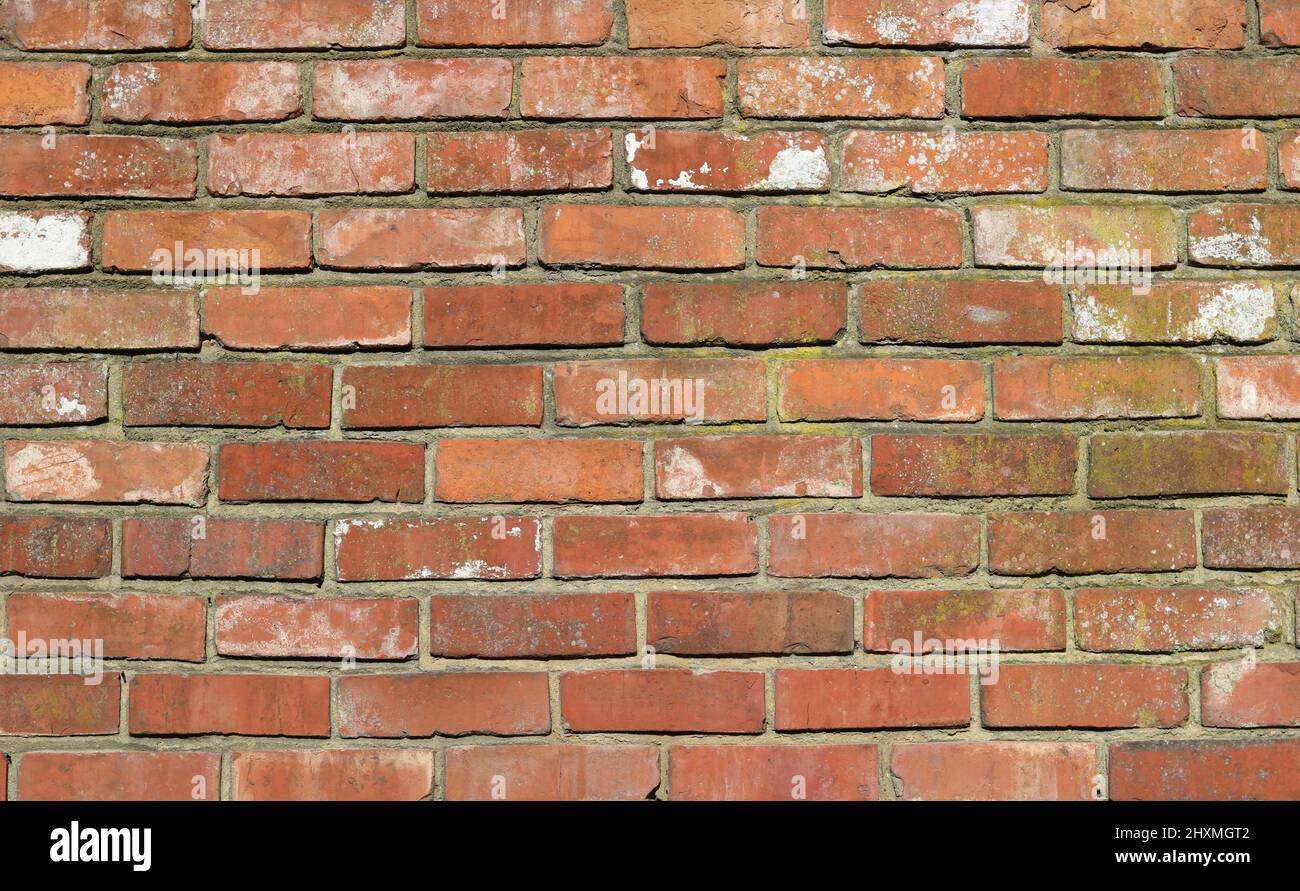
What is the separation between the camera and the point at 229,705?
1.25 metres

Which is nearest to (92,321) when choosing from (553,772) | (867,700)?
(553,772)

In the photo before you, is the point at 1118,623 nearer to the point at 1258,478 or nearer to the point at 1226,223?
the point at 1258,478

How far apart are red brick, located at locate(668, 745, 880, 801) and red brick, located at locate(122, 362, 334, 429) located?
24.9 inches

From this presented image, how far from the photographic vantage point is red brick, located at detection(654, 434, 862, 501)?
4.12 ft

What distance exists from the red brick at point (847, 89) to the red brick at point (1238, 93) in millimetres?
319

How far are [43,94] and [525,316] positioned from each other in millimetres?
678

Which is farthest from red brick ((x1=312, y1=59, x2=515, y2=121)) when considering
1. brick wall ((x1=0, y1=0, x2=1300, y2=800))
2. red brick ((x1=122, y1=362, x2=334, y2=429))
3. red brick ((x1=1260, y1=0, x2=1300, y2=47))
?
red brick ((x1=1260, y1=0, x2=1300, y2=47))

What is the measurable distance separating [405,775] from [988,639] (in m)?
0.75

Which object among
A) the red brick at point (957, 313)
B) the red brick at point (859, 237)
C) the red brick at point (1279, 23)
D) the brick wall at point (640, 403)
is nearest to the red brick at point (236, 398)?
the brick wall at point (640, 403)

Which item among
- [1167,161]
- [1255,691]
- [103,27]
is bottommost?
[1255,691]

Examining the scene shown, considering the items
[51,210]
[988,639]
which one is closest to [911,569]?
[988,639]

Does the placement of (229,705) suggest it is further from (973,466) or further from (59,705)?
(973,466)

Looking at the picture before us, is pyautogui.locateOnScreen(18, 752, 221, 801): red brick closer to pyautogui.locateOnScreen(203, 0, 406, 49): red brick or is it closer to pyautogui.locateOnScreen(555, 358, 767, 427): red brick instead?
pyautogui.locateOnScreen(555, 358, 767, 427): red brick

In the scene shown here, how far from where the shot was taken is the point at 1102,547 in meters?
1.26
